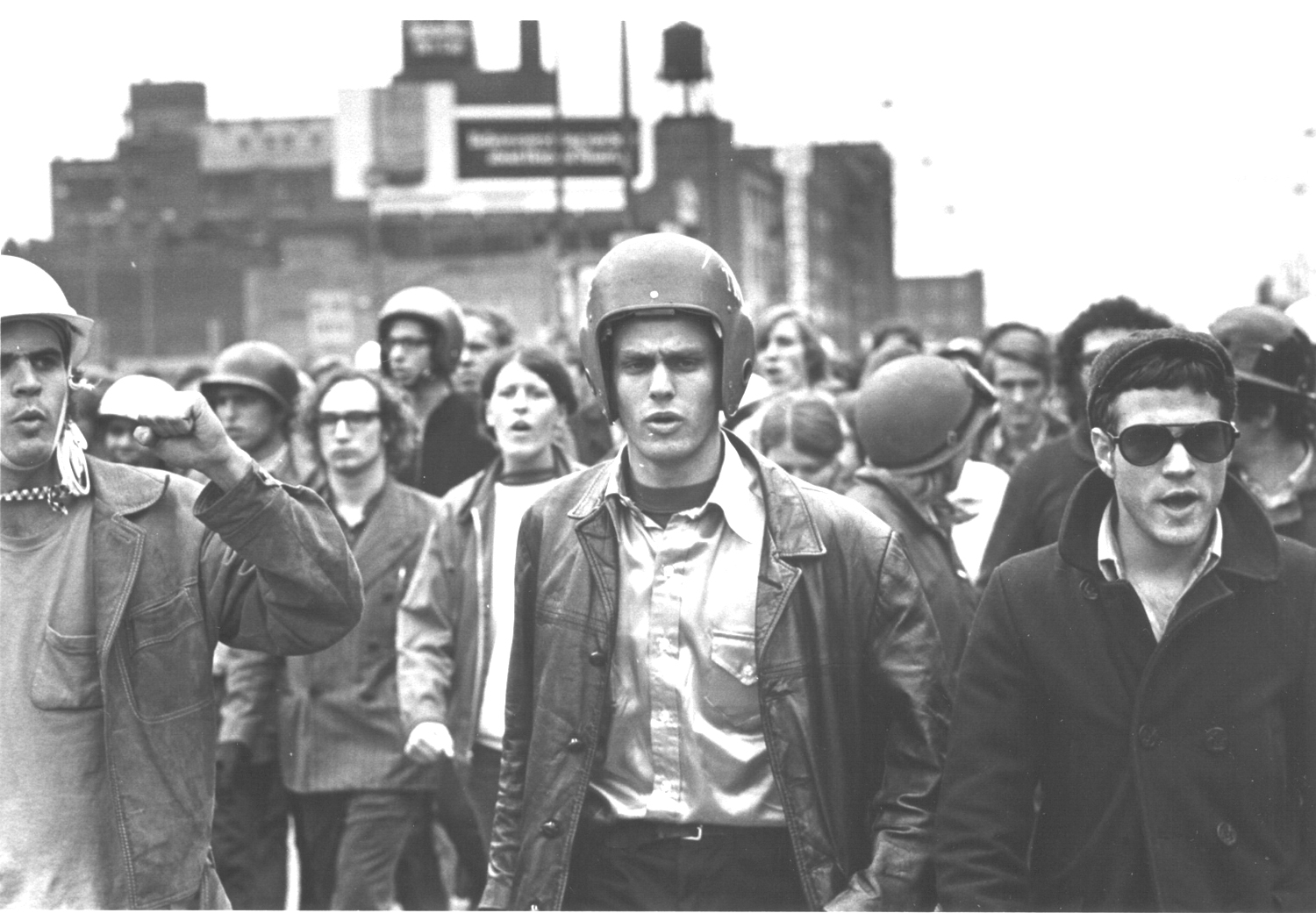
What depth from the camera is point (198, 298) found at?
79625 millimetres

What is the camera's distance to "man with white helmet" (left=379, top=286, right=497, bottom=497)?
8.39 metres

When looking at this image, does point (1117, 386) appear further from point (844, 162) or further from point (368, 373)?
point (844, 162)

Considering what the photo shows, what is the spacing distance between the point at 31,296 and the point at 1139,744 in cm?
246

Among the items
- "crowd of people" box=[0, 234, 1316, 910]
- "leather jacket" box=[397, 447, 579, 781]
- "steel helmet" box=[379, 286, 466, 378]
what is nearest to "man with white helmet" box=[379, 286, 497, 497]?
"steel helmet" box=[379, 286, 466, 378]

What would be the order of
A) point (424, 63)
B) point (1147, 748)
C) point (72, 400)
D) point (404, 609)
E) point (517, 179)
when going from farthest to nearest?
1. point (424, 63)
2. point (517, 179)
3. point (404, 609)
4. point (72, 400)
5. point (1147, 748)

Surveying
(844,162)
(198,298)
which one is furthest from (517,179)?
(844,162)

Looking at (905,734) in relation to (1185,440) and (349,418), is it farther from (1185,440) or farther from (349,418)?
(349,418)

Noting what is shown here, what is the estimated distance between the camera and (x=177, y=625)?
13.3 feet

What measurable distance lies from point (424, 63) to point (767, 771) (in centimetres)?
8751

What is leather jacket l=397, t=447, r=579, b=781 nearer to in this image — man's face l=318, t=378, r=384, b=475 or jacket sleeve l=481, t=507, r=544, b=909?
man's face l=318, t=378, r=384, b=475

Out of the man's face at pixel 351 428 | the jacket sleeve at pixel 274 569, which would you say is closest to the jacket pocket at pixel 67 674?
the jacket sleeve at pixel 274 569

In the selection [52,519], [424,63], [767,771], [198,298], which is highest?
[424,63]

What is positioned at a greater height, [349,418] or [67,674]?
[349,418]

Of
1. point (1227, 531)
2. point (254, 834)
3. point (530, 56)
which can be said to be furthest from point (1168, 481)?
point (530, 56)
